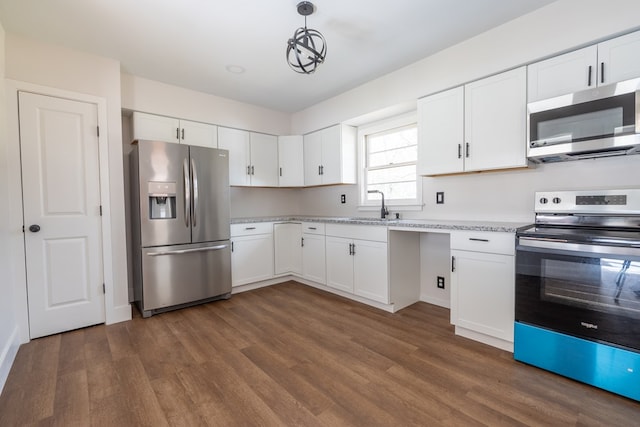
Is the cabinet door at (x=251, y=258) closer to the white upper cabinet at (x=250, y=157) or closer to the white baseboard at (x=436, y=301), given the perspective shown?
the white upper cabinet at (x=250, y=157)

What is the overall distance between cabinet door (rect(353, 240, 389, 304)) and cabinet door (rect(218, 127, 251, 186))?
6.05 feet

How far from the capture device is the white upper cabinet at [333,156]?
3729 millimetres

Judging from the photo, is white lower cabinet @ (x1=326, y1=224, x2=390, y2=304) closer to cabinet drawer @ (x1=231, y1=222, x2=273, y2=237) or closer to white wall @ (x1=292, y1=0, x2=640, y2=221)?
white wall @ (x1=292, y1=0, x2=640, y2=221)

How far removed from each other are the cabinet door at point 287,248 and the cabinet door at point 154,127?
5.49 ft

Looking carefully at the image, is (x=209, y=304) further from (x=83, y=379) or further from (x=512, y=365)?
(x=512, y=365)

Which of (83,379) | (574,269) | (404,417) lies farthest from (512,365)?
(83,379)

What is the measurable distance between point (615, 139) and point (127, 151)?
4.35m

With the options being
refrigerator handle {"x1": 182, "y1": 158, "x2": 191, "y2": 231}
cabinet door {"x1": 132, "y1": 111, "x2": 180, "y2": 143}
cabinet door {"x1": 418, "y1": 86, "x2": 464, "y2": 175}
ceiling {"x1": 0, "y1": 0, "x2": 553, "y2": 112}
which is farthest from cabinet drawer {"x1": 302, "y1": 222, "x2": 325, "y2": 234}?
cabinet door {"x1": 132, "y1": 111, "x2": 180, "y2": 143}

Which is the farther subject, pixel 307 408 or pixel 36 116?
pixel 36 116

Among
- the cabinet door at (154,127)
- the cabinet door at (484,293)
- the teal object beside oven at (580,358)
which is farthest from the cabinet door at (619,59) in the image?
the cabinet door at (154,127)

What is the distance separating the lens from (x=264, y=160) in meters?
4.16

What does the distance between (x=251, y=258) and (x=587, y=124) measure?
3.41 meters

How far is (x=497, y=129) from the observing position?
234cm

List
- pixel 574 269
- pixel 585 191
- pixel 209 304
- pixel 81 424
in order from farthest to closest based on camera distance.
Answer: pixel 209 304 < pixel 585 191 < pixel 574 269 < pixel 81 424
